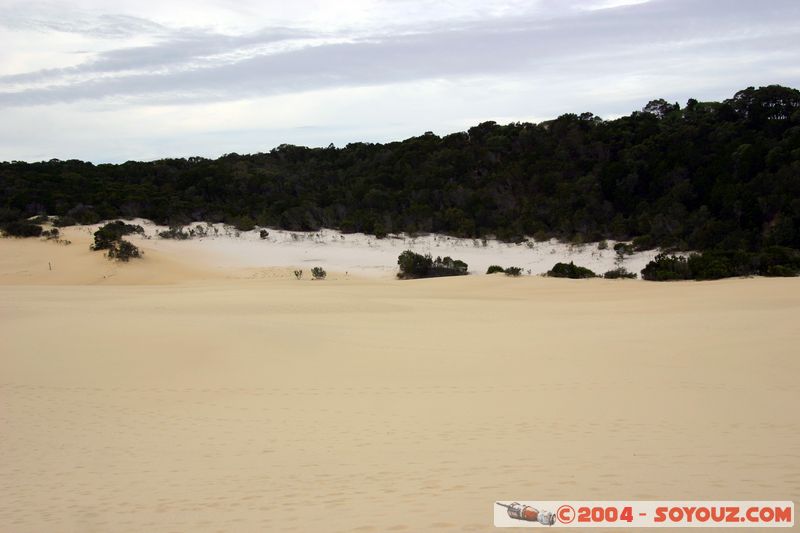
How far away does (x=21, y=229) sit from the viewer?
23328 millimetres

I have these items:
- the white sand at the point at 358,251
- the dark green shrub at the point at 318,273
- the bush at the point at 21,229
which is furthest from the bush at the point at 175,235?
the dark green shrub at the point at 318,273

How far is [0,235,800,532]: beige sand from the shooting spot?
472cm

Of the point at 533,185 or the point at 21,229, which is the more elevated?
the point at 533,185

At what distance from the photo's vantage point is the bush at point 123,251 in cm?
2109

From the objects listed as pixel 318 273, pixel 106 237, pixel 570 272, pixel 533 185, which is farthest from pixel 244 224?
pixel 570 272

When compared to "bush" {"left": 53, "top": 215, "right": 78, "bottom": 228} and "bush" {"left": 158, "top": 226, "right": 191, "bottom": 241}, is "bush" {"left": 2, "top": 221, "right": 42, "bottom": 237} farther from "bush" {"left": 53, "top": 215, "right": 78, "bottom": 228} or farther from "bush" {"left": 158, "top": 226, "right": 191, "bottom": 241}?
"bush" {"left": 158, "top": 226, "right": 191, "bottom": 241}

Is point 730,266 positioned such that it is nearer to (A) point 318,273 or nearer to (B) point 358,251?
(A) point 318,273

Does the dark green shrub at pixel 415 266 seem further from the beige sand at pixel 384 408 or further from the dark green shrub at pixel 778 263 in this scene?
the dark green shrub at pixel 778 263

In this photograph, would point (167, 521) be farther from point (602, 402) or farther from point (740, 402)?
point (740, 402)

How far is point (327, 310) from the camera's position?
14.4 metres

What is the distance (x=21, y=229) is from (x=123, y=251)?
5.33m

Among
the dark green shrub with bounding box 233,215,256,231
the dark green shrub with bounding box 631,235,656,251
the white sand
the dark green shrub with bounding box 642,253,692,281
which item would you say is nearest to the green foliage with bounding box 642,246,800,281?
the dark green shrub with bounding box 642,253,692,281

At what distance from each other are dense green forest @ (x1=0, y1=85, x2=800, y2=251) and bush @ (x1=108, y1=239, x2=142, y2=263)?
5416 mm

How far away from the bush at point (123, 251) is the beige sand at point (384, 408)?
21.6 feet
